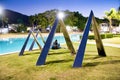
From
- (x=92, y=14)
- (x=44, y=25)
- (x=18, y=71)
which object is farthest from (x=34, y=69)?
(x=44, y=25)

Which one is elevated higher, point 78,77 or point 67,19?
point 67,19

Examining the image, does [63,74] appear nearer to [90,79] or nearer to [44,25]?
[90,79]

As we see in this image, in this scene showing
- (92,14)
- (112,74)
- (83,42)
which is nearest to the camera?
(112,74)

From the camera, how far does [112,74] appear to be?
8586 millimetres

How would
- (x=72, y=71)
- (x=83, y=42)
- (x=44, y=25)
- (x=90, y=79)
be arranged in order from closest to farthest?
(x=90, y=79) < (x=72, y=71) < (x=83, y=42) < (x=44, y=25)

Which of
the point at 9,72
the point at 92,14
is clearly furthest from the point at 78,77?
the point at 92,14

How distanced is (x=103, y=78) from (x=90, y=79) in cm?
59

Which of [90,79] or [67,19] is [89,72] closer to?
[90,79]

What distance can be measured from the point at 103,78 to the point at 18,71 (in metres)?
4.46

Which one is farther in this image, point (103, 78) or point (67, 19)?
point (67, 19)

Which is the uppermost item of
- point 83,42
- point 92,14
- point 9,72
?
point 92,14

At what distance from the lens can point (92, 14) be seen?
12062mm

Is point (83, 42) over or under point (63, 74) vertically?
over

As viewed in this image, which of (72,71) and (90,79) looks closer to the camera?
(90,79)
